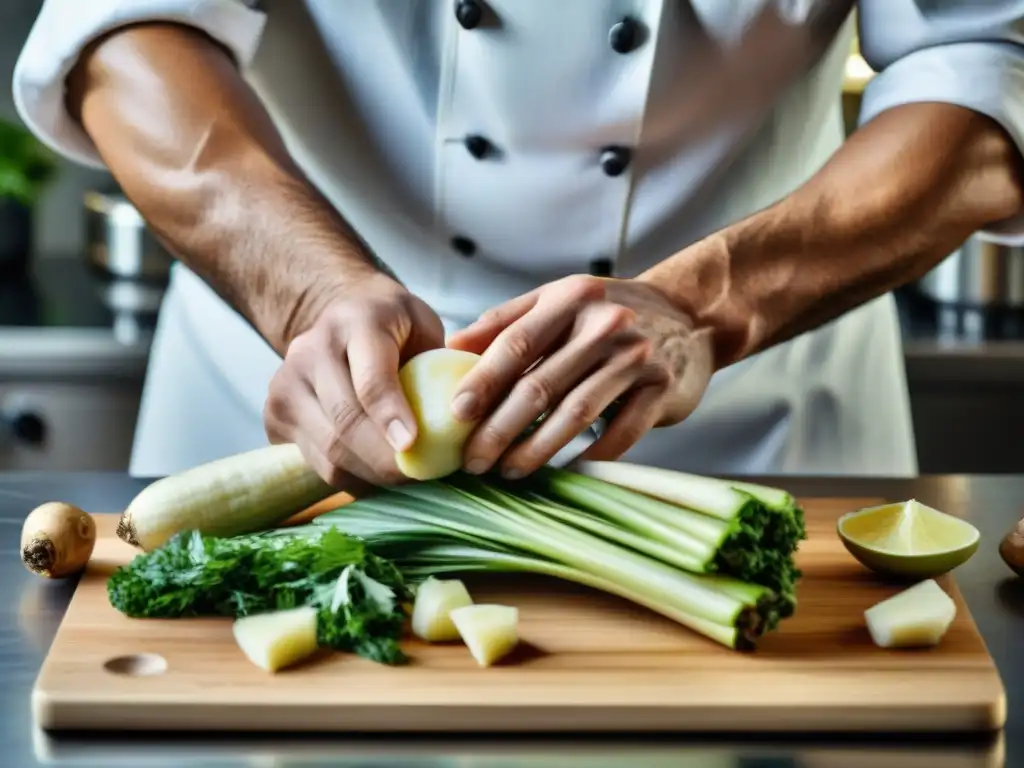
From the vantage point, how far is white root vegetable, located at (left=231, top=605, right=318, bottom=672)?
3.48 feet

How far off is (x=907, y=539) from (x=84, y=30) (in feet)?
3.29

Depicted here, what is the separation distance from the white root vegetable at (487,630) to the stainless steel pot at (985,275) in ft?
5.83

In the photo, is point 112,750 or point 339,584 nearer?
point 112,750

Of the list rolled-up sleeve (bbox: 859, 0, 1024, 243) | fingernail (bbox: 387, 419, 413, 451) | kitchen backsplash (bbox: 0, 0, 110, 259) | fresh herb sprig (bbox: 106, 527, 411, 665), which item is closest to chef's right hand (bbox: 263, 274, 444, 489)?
fingernail (bbox: 387, 419, 413, 451)

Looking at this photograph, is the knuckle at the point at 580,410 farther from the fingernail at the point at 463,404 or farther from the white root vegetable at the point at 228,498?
the white root vegetable at the point at 228,498

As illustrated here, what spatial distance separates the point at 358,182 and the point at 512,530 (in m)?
0.69

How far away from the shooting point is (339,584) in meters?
1.11

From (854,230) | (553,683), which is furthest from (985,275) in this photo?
(553,683)

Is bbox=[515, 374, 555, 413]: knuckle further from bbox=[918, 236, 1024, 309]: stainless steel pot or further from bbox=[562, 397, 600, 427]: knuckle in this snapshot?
bbox=[918, 236, 1024, 309]: stainless steel pot

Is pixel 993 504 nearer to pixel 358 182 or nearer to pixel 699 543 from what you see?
pixel 699 543

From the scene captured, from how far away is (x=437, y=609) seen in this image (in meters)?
1.12

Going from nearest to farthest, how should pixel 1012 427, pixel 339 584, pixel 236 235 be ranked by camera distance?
pixel 339 584 → pixel 236 235 → pixel 1012 427

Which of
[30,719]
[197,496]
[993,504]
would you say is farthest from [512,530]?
[993,504]

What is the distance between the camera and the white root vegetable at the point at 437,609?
111 centimetres
